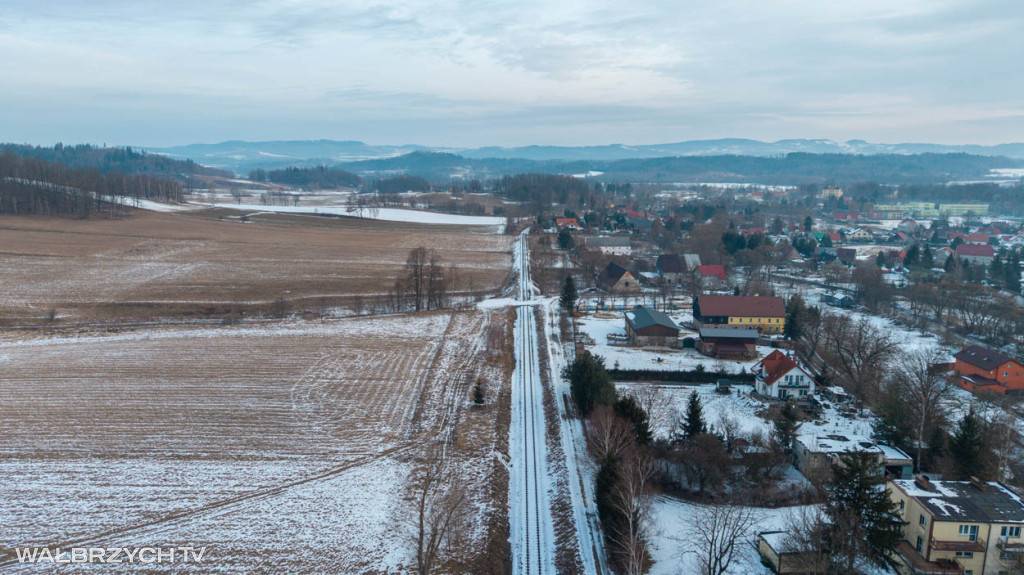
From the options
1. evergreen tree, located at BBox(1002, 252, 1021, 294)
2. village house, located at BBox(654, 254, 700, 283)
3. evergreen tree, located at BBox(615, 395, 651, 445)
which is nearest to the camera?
evergreen tree, located at BBox(615, 395, 651, 445)

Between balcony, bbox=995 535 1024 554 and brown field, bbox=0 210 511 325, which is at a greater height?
brown field, bbox=0 210 511 325

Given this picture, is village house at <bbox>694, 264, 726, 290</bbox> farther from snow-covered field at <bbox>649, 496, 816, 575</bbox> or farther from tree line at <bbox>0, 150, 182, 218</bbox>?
tree line at <bbox>0, 150, 182, 218</bbox>

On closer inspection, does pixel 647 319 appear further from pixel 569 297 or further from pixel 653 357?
pixel 569 297

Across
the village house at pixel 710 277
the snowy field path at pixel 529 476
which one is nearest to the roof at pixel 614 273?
the village house at pixel 710 277

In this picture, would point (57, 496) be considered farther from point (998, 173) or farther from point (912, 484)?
point (998, 173)

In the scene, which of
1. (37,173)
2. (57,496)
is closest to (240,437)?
(57,496)

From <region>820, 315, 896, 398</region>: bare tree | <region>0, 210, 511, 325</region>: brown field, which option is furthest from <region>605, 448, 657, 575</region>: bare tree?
<region>0, 210, 511, 325</region>: brown field
